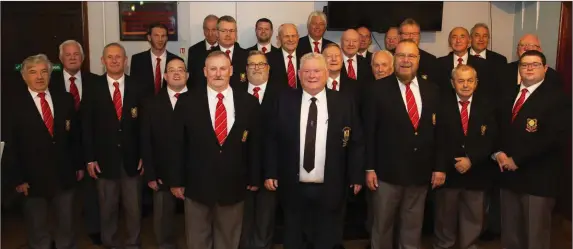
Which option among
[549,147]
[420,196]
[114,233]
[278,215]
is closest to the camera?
[549,147]

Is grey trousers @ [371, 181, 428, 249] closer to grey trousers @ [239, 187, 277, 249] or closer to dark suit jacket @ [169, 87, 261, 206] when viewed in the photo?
grey trousers @ [239, 187, 277, 249]

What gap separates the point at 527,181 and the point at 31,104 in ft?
10.4

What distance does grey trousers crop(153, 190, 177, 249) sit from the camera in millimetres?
3783

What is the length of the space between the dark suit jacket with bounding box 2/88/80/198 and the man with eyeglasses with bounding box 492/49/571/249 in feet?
9.37

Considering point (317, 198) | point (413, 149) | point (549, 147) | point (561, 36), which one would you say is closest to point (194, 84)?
point (317, 198)

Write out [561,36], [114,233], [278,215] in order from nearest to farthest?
[114,233], [278,215], [561,36]

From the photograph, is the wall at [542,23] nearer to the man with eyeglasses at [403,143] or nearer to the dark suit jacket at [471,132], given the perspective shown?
the dark suit jacket at [471,132]

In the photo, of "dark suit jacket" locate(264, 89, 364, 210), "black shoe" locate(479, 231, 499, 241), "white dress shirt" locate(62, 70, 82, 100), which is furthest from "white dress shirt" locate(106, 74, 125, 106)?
"black shoe" locate(479, 231, 499, 241)

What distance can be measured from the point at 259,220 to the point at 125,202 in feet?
3.10

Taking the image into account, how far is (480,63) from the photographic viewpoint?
15.3ft

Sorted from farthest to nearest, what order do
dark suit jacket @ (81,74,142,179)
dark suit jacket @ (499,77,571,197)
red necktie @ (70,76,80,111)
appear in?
red necktie @ (70,76,80,111) → dark suit jacket @ (81,74,142,179) → dark suit jacket @ (499,77,571,197)

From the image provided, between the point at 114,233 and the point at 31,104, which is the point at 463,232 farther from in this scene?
the point at 31,104

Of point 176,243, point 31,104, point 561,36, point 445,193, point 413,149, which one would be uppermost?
point 561,36

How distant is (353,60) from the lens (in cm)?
463
